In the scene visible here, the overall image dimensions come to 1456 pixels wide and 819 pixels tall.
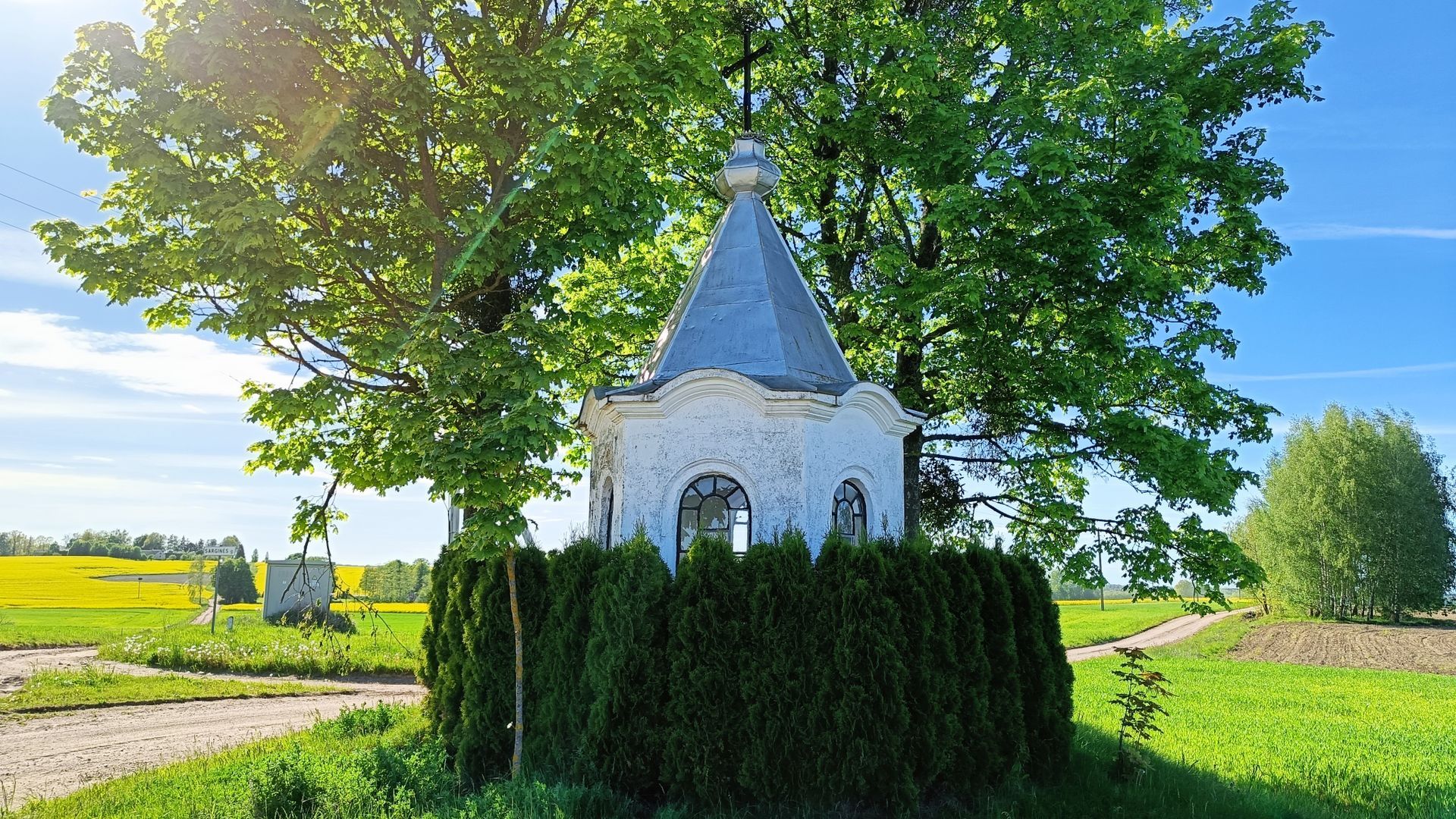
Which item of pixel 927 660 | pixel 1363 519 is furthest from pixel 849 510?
pixel 1363 519

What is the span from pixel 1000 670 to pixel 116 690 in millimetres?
15883

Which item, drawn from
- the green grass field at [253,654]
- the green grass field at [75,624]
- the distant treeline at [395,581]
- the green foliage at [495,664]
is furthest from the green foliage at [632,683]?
the distant treeline at [395,581]

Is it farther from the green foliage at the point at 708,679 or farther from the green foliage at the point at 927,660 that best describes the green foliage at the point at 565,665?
the green foliage at the point at 927,660

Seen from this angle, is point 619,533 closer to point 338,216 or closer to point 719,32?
point 338,216

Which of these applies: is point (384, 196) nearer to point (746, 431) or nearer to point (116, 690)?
point (746, 431)

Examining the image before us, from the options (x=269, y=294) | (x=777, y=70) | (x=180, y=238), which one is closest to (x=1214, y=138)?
(x=777, y=70)

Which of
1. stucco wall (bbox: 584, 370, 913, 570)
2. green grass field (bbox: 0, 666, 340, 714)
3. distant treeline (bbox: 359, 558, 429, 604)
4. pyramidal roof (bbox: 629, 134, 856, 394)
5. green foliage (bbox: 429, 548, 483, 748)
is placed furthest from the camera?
distant treeline (bbox: 359, 558, 429, 604)

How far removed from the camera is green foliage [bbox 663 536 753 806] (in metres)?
7.07

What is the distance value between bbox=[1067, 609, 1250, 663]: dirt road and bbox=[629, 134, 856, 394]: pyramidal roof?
22.0 metres

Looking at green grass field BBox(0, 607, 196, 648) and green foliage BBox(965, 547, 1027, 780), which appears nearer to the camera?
green foliage BBox(965, 547, 1027, 780)

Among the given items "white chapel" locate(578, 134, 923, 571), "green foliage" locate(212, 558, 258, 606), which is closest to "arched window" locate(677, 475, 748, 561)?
"white chapel" locate(578, 134, 923, 571)

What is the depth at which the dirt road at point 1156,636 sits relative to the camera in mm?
31234

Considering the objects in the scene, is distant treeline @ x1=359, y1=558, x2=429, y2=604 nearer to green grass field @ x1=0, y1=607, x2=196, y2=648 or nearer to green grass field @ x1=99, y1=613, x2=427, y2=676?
green grass field @ x1=0, y1=607, x2=196, y2=648

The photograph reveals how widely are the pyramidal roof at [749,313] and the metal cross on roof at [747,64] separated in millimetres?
920
